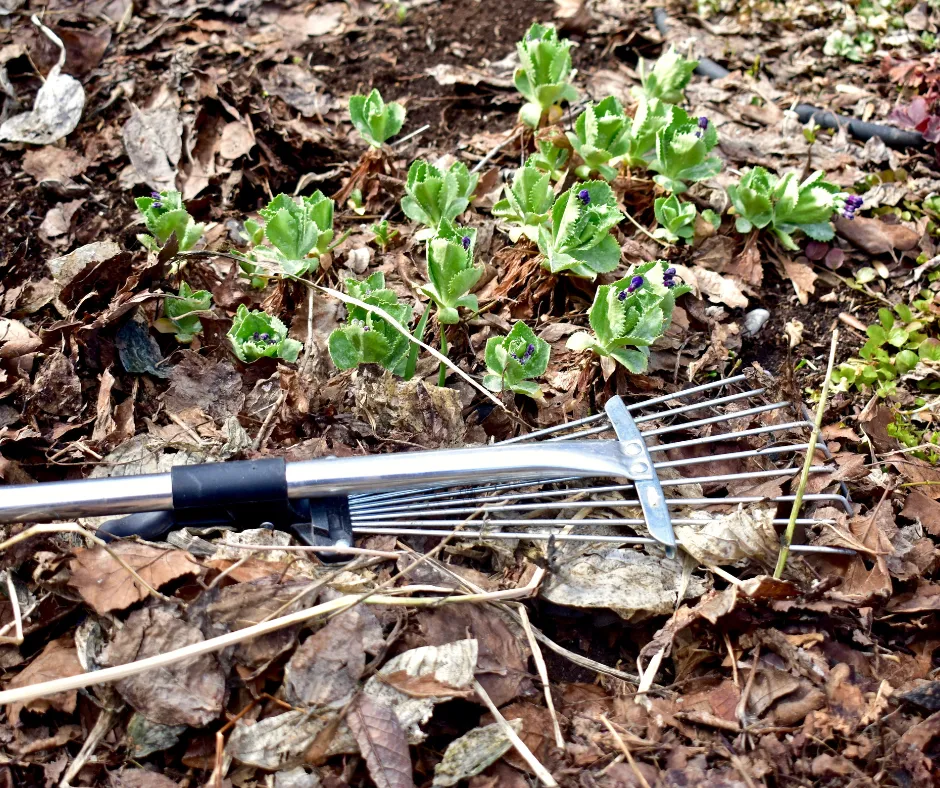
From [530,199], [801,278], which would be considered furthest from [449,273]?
[801,278]

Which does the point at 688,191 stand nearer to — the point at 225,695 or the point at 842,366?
the point at 842,366

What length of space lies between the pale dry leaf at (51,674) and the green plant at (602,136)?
1.58 m

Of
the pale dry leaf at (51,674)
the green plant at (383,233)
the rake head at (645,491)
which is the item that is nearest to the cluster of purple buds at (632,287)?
the rake head at (645,491)

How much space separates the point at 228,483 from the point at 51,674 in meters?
0.40

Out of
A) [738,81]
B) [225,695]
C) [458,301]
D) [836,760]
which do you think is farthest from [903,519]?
[738,81]

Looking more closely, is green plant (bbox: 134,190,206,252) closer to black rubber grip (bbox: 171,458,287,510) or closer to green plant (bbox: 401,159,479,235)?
green plant (bbox: 401,159,479,235)

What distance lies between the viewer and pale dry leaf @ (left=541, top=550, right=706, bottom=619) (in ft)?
4.90

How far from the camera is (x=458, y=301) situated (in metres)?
1.84

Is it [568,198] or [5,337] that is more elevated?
[568,198]

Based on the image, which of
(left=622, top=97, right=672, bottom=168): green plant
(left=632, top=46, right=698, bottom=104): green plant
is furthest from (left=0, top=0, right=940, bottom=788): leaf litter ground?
(left=632, top=46, right=698, bottom=104): green plant

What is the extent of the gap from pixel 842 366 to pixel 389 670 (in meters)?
1.35

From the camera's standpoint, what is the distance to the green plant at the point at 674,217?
7.02 feet

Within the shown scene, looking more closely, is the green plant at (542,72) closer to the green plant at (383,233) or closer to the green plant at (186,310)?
the green plant at (383,233)

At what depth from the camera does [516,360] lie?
173 cm
